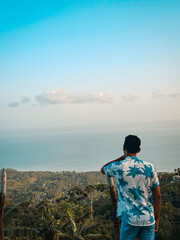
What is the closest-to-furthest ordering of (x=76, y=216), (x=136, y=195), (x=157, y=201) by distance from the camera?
(x=136, y=195) → (x=157, y=201) → (x=76, y=216)

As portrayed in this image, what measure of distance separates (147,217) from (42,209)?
19048mm

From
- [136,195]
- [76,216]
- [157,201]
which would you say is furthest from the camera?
[76,216]

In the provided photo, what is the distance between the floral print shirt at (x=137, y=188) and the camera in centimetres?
173

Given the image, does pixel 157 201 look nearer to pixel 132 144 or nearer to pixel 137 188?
pixel 137 188

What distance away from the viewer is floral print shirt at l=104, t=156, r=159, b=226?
1.73 meters

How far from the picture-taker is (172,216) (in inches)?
424

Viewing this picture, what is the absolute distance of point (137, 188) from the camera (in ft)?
5.71

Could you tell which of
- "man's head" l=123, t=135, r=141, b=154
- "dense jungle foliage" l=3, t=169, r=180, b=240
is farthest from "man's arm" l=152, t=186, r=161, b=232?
"dense jungle foliage" l=3, t=169, r=180, b=240

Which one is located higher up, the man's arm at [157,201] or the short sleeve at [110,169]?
the short sleeve at [110,169]

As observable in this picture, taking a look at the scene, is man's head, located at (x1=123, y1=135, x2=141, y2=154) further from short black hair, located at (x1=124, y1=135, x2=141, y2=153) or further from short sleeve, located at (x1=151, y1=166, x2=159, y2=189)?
short sleeve, located at (x1=151, y1=166, x2=159, y2=189)

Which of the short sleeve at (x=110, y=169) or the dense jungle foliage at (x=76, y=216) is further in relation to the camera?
the dense jungle foliage at (x=76, y=216)

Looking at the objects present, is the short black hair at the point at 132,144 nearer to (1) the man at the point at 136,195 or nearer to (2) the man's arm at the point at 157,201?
(1) the man at the point at 136,195

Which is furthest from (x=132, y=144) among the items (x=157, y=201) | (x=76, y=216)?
(x=76, y=216)

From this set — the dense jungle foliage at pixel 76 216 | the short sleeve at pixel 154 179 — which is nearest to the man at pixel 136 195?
the short sleeve at pixel 154 179
